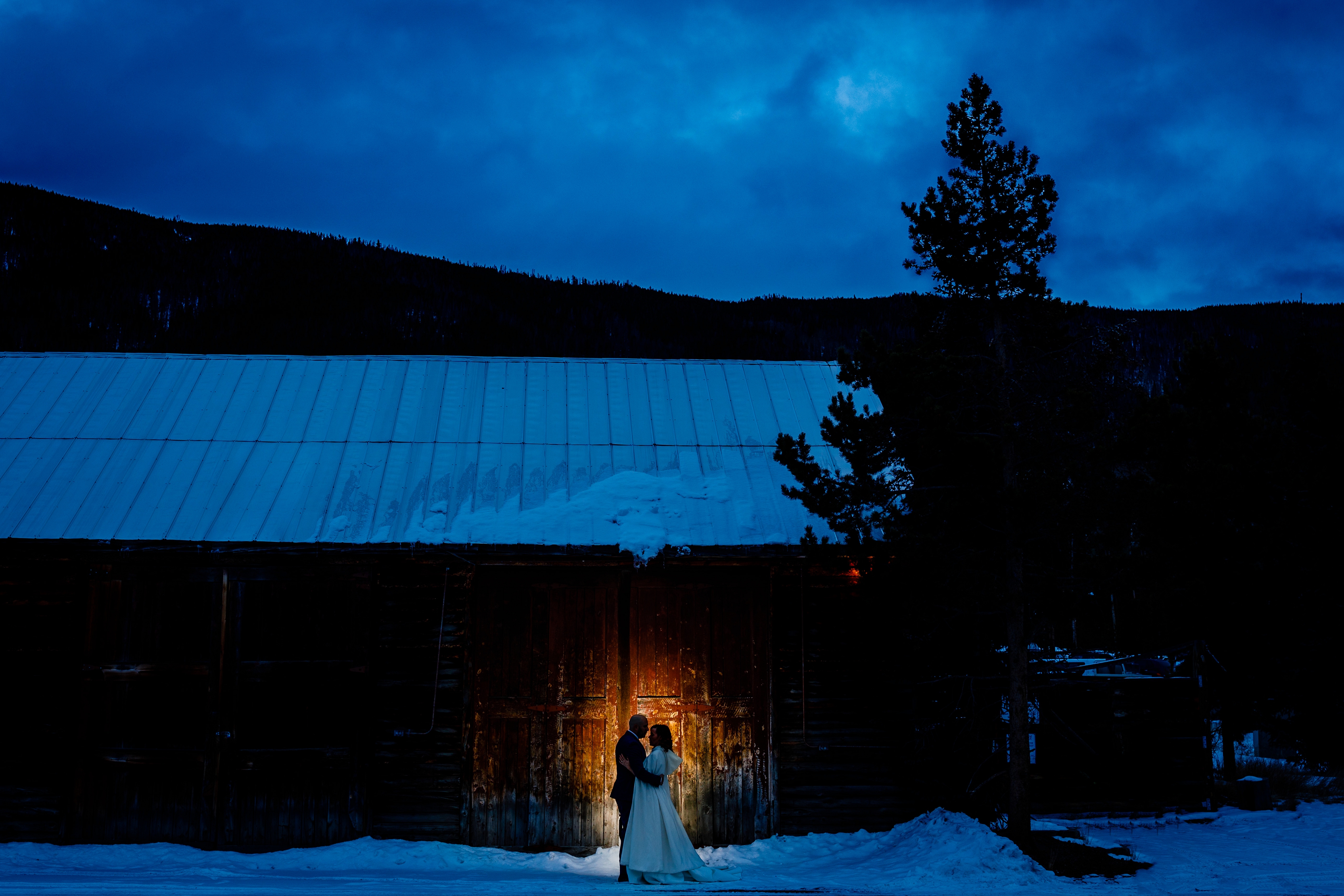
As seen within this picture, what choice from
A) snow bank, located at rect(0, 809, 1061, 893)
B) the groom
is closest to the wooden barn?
snow bank, located at rect(0, 809, 1061, 893)

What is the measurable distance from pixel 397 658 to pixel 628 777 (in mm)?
3086

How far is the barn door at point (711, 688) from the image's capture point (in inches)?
391

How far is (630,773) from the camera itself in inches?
341

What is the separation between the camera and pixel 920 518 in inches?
339

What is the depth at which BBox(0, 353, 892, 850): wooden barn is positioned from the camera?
31.7 feet

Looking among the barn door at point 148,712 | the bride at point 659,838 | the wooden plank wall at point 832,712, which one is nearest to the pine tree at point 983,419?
the wooden plank wall at point 832,712

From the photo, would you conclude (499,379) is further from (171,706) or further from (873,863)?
(873,863)

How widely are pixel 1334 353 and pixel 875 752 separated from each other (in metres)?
69.0

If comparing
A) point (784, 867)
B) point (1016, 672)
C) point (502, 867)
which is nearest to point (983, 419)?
point (1016, 672)

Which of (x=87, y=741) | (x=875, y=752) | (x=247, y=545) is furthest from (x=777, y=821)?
(x=87, y=741)

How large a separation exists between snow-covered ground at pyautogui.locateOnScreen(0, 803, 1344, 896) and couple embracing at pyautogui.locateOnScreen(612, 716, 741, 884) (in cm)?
30

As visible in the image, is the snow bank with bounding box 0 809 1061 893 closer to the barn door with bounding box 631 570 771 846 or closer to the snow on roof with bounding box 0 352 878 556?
the barn door with bounding box 631 570 771 846

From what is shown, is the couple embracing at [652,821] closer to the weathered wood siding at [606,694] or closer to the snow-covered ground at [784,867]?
the snow-covered ground at [784,867]

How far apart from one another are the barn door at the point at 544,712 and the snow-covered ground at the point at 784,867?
1.22 ft
